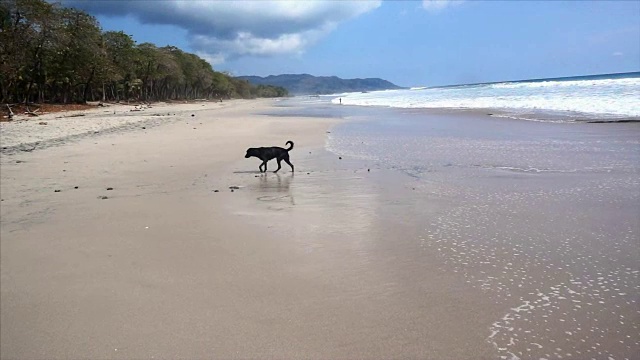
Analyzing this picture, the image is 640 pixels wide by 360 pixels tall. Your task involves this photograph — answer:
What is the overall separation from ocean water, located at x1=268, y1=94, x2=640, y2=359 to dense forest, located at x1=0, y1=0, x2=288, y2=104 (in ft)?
106

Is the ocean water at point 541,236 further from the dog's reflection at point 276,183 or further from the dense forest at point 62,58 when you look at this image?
the dense forest at point 62,58

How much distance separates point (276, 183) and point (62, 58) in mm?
42666

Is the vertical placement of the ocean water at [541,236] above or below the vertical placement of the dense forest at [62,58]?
below

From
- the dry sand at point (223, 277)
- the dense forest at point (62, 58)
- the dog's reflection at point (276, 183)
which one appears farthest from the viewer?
the dense forest at point (62, 58)

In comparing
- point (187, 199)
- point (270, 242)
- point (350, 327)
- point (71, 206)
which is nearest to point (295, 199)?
point (187, 199)

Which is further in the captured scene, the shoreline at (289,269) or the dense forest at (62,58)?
the dense forest at (62,58)

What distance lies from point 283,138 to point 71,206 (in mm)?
9986

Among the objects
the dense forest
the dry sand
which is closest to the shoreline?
the dry sand

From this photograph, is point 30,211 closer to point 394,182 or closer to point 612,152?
point 394,182

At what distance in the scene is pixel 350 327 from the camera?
2920 mm

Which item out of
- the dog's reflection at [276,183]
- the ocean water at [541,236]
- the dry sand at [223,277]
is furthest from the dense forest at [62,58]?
the ocean water at [541,236]

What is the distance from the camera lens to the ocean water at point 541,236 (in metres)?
2.83

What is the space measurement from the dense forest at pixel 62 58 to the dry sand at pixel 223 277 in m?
31.2

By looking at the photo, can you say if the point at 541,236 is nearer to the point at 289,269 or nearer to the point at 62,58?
the point at 289,269
